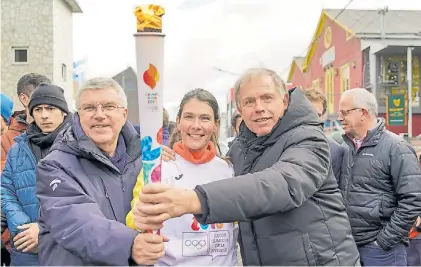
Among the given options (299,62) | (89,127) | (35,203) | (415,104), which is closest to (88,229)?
(89,127)

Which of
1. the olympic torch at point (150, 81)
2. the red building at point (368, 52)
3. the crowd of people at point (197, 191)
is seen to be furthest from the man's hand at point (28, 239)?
the red building at point (368, 52)

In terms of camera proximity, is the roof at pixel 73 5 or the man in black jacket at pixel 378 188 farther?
the roof at pixel 73 5

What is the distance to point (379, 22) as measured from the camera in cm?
2056

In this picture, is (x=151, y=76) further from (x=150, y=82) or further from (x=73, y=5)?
(x=73, y=5)

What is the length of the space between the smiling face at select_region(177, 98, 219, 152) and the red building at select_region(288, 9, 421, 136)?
15410 mm

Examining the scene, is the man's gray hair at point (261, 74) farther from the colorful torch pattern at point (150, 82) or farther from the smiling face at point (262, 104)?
the colorful torch pattern at point (150, 82)

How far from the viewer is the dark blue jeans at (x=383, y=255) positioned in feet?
10.7

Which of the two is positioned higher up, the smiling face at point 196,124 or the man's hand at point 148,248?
the smiling face at point 196,124

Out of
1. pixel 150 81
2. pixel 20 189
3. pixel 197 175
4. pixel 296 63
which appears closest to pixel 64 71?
pixel 20 189

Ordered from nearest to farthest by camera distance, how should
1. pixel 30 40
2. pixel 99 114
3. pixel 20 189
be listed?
pixel 99 114, pixel 20 189, pixel 30 40

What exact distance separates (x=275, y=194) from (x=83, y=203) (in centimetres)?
73

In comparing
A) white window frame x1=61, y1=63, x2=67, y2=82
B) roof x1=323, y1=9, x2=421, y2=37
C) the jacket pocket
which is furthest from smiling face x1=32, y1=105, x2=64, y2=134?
white window frame x1=61, y1=63, x2=67, y2=82

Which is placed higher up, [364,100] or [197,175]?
[364,100]

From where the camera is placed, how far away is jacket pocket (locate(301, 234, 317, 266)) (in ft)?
5.90
